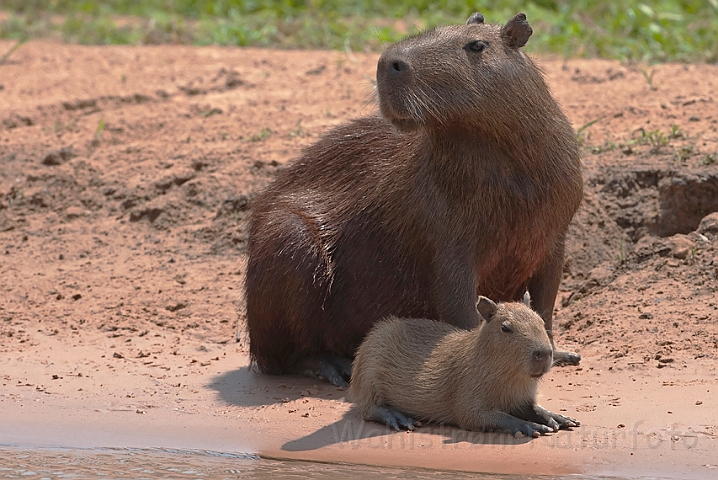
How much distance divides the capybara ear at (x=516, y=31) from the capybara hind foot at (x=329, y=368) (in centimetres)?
182

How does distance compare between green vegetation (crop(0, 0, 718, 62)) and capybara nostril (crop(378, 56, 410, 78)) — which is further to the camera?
green vegetation (crop(0, 0, 718, 62))

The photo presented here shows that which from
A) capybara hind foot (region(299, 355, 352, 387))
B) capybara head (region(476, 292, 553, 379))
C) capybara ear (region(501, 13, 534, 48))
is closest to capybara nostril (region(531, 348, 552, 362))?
capybara head (region(476, 292, 553, 379))

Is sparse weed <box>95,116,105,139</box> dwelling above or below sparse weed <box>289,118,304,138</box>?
above

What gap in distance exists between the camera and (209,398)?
577 centimetres

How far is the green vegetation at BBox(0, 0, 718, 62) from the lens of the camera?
9.64m

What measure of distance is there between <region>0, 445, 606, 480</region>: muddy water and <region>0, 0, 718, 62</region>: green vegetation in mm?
5301

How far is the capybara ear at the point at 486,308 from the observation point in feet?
16.6

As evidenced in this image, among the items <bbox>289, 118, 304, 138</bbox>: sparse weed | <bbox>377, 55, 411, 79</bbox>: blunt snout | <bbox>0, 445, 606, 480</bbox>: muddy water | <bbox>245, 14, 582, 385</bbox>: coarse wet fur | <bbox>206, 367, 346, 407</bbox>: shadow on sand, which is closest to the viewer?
<bbox>0, 445, 606, 480</bbox>: muddy water

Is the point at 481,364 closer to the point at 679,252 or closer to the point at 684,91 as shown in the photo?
the point at 679,252

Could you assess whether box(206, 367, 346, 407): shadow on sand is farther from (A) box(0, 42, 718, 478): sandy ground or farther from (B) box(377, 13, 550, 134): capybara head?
(B) box(377, 13, 550, 134): capybara head

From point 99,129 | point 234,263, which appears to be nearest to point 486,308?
point 234,263

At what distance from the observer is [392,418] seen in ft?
17.0

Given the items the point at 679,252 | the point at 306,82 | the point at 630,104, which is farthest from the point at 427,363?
the point at 306,82

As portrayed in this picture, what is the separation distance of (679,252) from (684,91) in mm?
1943
